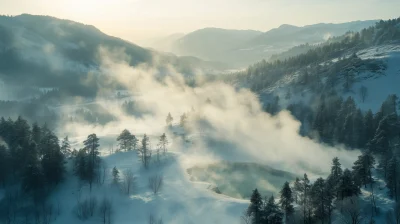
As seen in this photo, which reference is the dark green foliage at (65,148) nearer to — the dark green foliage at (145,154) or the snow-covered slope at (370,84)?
the dark green foliage at (145,154)

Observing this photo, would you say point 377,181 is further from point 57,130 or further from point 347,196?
point 57,130

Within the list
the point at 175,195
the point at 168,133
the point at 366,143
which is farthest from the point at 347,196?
the point at 168,133

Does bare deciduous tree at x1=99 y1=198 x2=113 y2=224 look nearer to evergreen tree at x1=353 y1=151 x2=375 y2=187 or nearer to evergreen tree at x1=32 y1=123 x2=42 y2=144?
evergreen tree at x1=32 y1=123 x2=42 y2=144

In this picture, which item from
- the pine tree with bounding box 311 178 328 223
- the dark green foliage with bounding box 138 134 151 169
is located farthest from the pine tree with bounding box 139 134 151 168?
the pine tree with bounding box 311 178 328 223

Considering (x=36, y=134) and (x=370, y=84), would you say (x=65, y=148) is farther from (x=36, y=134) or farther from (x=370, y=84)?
(x=370, y=84)

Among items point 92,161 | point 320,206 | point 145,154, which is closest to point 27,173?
point 92,161
